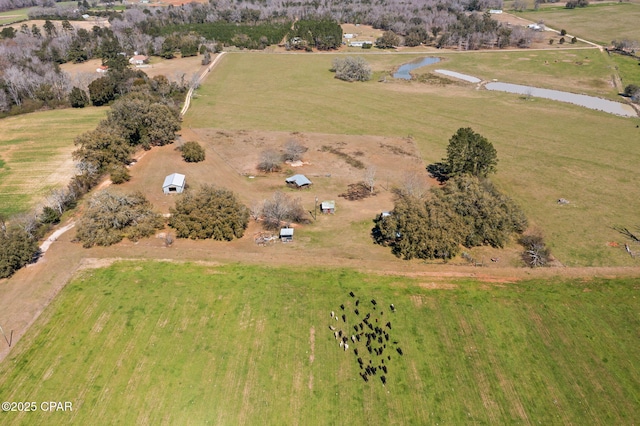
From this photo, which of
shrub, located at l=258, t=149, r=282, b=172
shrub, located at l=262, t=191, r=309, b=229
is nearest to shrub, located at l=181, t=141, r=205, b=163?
shrub, located at l=258, t=149, r=282, b=172

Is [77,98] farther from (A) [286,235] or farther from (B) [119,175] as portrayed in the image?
(A) [286,235]

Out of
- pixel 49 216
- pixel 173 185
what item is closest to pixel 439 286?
pixel 173 185

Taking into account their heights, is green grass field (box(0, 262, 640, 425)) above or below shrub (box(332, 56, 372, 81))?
below

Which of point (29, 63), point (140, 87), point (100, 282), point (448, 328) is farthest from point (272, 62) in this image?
point (448, 328)

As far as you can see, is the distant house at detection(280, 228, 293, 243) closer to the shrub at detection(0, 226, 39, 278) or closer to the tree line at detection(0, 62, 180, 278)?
the tree line at detection(0, 62, 180, 278)

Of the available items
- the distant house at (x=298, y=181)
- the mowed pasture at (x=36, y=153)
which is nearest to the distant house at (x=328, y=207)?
the distant house at (x=298, y=181)

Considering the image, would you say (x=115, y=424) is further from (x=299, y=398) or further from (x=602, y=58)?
(x=602, y=58)
